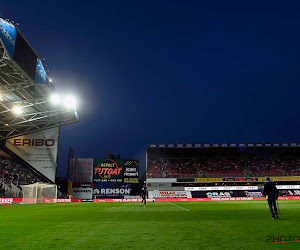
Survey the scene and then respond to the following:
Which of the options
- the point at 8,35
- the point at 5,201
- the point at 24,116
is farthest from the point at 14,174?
the point at 8,35

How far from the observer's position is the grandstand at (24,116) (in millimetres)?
22453

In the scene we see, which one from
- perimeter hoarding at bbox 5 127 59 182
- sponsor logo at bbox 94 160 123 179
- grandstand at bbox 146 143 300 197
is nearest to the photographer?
perimeter hoarding at bbox 5 127 59 182

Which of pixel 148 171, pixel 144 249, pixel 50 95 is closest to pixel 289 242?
pixel 144 249

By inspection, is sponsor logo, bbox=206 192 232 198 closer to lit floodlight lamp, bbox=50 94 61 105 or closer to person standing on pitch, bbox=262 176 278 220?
lit floodlight lamp, bbox=50 94 61 105

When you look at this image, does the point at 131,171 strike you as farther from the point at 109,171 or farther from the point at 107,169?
the point at 107,169

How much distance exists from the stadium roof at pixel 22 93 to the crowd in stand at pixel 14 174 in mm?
4691

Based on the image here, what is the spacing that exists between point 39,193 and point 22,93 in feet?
48.9

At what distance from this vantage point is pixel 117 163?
5306 cm

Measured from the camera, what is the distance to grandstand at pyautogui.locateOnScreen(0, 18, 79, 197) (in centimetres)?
2245

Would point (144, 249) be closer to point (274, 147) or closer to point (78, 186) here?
point (78, 186)

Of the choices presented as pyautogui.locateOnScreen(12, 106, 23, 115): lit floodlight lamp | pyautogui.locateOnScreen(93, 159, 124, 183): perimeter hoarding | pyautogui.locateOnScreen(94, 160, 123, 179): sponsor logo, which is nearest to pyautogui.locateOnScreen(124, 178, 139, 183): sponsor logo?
pyautogui.locateOnScreen(93, 159, 124, 183): perimeter hoarding

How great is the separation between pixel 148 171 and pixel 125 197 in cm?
1026

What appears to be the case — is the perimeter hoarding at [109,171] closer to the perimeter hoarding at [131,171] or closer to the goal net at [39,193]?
the perimeter hoarding at [131,171]

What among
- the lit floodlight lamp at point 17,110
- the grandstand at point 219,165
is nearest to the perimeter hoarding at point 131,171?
the grandstand at point 219,165
